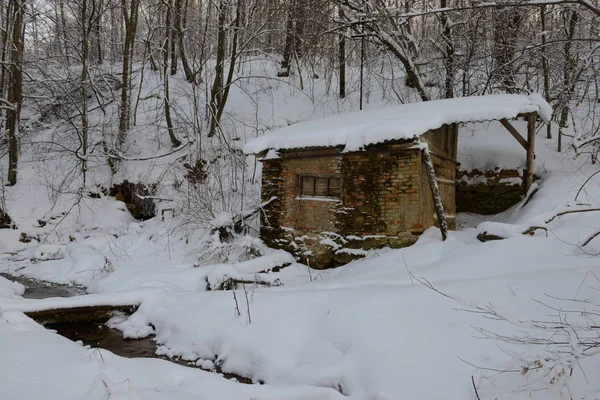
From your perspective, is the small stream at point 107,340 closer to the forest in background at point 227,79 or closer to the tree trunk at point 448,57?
the forest in background at point 227,79

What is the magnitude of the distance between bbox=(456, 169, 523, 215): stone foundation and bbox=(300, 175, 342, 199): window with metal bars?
4889 millimetres

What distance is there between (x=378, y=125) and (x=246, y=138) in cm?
751

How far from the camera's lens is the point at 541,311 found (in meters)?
3.75

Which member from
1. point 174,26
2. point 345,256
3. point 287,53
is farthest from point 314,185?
point 287,53

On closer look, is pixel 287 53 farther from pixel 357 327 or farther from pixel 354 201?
pixel 357 327

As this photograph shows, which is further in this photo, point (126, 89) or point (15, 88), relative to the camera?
point (126, 89)

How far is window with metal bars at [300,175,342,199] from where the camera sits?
8664mm

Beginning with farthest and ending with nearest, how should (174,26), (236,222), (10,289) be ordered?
(174,26) → (236,222) → (10,289)

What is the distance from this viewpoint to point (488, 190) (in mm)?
11211

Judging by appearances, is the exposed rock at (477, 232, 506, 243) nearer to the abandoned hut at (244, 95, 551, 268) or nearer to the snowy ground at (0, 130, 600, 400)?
the snowy ground at (0, 130, 600, 400)

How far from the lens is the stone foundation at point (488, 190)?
35.9 feet

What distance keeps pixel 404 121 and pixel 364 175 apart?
1359 millimetres

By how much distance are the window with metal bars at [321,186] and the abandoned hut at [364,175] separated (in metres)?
0.02

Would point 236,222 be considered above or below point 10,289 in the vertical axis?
above
